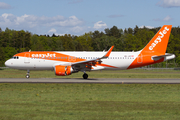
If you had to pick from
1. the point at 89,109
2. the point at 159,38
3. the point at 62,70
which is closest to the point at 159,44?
the point at 159,38

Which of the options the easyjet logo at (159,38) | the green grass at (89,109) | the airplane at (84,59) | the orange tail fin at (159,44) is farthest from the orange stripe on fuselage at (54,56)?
the green grass at (89,109)

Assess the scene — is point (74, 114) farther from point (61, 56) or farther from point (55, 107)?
point (61, 56)

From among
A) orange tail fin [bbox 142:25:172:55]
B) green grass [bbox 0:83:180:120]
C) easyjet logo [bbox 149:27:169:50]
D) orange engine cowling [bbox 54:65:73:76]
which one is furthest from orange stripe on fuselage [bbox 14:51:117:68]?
green grass [bbox 0:83:180:120]

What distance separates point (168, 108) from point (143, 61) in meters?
21.9

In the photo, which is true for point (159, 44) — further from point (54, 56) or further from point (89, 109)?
point (89, 109)

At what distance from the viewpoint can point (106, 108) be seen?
13.2 metres

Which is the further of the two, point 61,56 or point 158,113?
point 61,56

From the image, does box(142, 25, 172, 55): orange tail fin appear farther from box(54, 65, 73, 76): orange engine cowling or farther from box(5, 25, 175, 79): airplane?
box(54, 65, 73, 76): orange engine cowling

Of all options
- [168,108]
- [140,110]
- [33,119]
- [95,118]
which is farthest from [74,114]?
[168,108]

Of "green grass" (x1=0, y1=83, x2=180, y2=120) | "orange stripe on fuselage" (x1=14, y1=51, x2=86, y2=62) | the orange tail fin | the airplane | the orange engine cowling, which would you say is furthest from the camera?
the orange tail fin

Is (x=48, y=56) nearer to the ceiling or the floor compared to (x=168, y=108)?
nearer to the ceiling

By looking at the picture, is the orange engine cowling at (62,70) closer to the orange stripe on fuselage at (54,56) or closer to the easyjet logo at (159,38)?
the orange stripe on fuselage at (54,56)

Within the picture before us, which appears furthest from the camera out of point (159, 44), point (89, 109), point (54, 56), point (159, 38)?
point (159, 38)

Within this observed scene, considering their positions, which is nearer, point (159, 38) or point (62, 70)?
point (62, 70)
